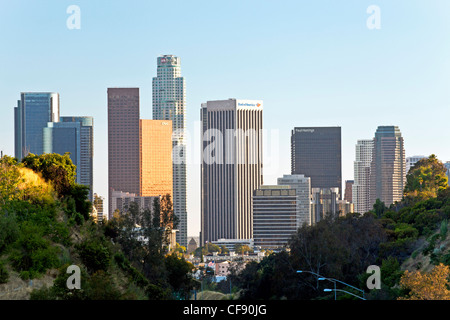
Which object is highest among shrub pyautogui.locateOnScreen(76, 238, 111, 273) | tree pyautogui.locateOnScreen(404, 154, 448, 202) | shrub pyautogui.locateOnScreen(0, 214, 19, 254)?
tree pyautogui.locateOnScreen(404, 154, 448, 202)

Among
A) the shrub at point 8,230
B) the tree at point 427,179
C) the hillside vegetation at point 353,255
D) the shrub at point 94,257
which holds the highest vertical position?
the tree at point 427,179

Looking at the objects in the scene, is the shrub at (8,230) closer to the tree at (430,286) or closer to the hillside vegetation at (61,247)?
the hillside vegetation at (61,247)

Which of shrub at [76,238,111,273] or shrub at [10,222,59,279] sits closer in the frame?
shrub at [10,222,59,279]

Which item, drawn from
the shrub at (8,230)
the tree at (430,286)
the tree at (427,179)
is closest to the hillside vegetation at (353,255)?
the tree at (430,286)

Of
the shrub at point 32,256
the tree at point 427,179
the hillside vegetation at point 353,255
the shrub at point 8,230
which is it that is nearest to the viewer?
the shrub at point 32,256

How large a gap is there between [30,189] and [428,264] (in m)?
37.6

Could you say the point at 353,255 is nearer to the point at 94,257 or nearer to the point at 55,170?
the point at 55,170

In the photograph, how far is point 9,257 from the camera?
5934 centimetres

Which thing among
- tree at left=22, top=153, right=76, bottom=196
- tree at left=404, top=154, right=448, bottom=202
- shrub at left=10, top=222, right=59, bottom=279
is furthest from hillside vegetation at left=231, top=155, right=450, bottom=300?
tree at left=404, top=154, right=448, bottom=202

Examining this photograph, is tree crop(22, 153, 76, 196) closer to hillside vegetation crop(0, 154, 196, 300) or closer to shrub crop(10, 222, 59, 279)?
hillside vegetation crop(0, 154, 196, 300)

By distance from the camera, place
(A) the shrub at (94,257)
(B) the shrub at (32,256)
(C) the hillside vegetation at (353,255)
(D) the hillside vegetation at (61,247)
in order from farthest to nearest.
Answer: (C) the hillside vegetation at (353,255) → (A) the shrub at (94,257) → (B) the shrub at (32,256) → (D) the hillside vegetation at (61,247)

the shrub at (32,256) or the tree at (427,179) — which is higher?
the tree at (427,179)

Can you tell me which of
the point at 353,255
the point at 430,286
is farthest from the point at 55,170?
the point at 430,286
